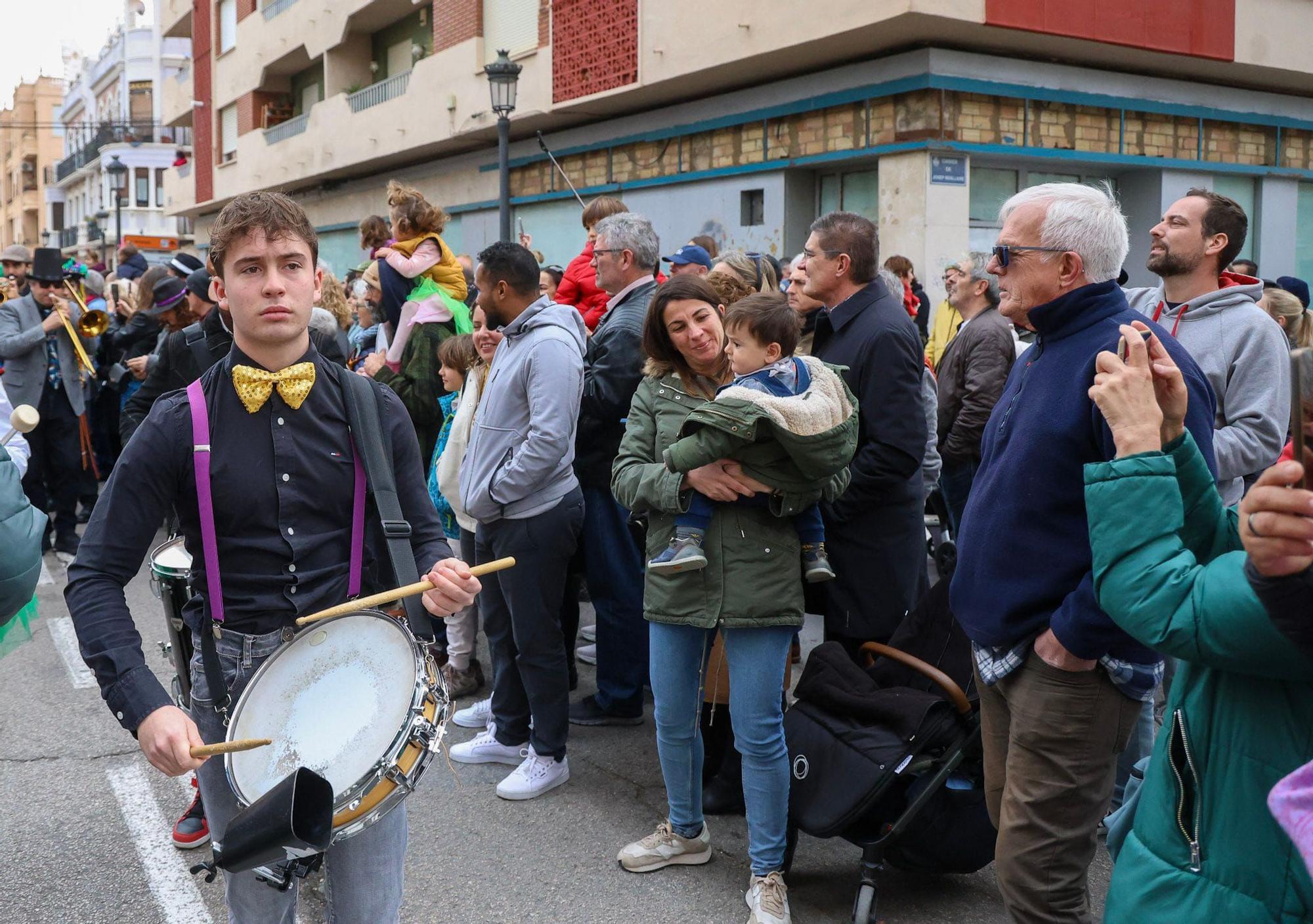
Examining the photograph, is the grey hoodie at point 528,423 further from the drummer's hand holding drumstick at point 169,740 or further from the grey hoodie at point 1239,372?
the drummer's hand holding drumstick at point 169,740

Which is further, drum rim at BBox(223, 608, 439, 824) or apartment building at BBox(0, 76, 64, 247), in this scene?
apartment building at BBox(0, 76, 64, 247)

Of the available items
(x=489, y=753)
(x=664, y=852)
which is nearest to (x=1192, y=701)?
(x=664, y=852)

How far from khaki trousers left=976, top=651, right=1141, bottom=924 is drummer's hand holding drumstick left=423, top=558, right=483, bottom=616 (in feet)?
4.48

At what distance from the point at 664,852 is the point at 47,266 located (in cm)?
792

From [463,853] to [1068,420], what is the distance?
2739 millimetres

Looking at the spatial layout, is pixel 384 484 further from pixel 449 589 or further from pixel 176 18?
pixel 176 18

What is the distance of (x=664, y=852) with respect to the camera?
4148mm

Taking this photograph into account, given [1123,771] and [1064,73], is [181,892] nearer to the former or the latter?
[1123,771]

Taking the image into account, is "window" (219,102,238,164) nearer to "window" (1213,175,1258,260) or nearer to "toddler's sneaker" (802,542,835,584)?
"window" (1213,175,1258,260)

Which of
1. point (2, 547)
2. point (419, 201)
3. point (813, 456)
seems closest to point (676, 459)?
point (813, 456)

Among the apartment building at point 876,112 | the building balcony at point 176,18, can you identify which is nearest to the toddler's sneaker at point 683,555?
the apartment building at point 876,112

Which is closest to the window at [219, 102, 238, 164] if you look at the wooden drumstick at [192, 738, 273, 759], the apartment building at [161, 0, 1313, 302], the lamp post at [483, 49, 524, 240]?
the apartment building at [161, 0, 1313, 302]

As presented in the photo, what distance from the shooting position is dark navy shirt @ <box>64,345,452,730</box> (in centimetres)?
247

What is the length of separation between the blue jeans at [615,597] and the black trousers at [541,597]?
0.70 metres
